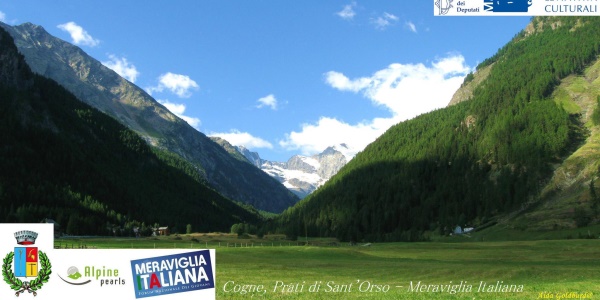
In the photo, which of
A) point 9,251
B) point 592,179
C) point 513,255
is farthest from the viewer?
point 592,179

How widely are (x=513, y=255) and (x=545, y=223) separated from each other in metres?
93.0

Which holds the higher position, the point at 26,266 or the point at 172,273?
the point at 26,266

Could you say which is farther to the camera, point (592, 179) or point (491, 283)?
point (592, 179)

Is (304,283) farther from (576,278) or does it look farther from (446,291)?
(576,278)

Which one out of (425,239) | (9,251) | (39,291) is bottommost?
(425,239)

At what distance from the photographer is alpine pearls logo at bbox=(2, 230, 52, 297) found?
26.3 metres

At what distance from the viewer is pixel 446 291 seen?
127 feet

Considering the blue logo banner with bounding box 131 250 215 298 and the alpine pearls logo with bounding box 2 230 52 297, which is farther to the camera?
the blue logo banner with bounding box 131 250 215 298

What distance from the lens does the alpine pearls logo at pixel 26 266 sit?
2627 centimetres

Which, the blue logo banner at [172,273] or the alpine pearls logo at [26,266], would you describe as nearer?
the alpine pearls logo at [26,266]

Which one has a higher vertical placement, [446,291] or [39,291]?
[39,291]

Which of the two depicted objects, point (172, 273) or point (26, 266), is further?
point (172, 273)

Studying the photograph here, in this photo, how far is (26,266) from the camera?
87.4ft

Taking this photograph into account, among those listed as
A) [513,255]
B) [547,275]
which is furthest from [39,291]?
[513,255]
